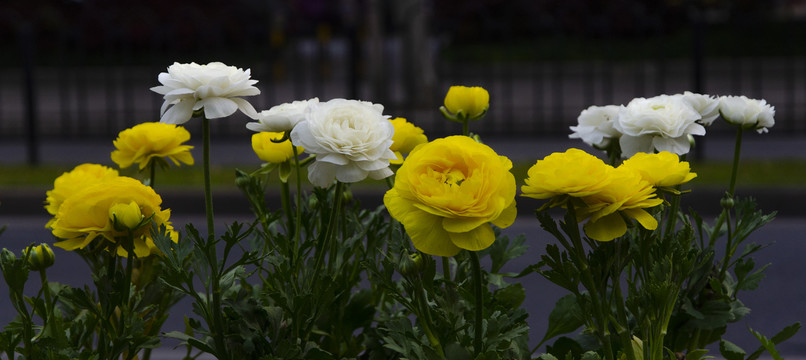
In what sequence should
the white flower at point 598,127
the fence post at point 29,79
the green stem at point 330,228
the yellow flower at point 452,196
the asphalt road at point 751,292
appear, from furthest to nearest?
1. the fence post at point 29,79
2. the asphalt road at point 751,292
3. the white flower at point 598,127
4. the green stem at point 330,228
5. the yellow flower at point 452,196

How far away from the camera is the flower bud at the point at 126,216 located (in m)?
1.25

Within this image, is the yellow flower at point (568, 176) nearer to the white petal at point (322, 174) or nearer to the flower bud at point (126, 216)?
the white petal at point (322, 174)

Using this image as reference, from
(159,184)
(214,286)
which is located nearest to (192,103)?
(214,286)

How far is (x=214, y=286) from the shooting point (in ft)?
4.34

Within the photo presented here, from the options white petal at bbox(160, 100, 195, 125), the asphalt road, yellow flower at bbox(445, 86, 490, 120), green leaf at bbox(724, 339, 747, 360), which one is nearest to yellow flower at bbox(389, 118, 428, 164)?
yellow flower at bbox(445, 86, 490, 120)

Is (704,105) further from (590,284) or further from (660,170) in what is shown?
(590,284)


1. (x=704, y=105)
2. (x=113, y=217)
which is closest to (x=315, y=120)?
(x=113, y=217)

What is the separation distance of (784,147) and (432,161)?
8.86m

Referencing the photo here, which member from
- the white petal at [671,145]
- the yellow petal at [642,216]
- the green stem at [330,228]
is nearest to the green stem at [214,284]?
the green stem at [330,228]

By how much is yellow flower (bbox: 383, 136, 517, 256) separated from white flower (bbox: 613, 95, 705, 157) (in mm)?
342

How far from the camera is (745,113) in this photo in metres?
1.58

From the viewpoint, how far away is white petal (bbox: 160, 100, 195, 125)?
1332 millimetres

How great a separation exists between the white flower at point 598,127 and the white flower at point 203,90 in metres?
0.51

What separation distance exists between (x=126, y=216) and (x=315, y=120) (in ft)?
0.85
